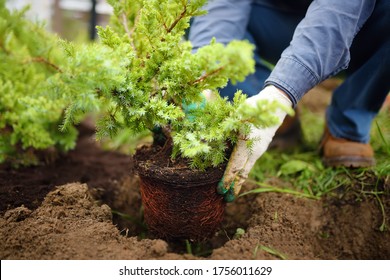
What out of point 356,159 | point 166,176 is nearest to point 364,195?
point 356,159

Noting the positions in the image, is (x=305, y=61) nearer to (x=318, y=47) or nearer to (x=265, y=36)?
(x=318, y=47)

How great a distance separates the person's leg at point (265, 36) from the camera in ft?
8.45

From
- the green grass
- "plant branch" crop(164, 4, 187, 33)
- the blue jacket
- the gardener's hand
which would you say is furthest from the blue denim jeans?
"plant branch" crop(164, 4, 187, 33)

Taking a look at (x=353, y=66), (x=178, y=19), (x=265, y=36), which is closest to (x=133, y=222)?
(x=178, y=19)

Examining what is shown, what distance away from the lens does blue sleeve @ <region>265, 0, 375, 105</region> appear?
1.73 m

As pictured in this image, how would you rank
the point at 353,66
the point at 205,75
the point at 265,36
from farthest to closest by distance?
the point at 265,36 < the point at 353,66 < the point at 205,75

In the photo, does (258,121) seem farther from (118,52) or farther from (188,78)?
(118,52)

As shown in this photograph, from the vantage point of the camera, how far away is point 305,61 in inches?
68.3

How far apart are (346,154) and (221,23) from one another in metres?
1.17

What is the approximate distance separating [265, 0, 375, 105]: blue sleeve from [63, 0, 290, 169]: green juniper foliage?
0.88ft

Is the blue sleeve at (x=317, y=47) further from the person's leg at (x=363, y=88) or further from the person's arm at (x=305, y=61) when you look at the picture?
the person's leg at (x=363, y=88)

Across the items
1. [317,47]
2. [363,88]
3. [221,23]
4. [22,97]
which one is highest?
[317,47]

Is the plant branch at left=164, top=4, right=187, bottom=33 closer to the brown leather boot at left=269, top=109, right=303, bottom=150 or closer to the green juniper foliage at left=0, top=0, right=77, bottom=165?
the green juniper foliage at left=0, top=0, right=77, bottom=165

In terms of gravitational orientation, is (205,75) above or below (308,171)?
above
